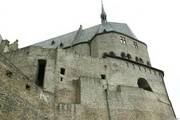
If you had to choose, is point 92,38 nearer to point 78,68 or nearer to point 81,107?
point 78,68

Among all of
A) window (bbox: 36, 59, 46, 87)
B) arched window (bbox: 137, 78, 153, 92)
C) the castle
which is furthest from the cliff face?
arched window (bbox: 137, 78, 153, 92)

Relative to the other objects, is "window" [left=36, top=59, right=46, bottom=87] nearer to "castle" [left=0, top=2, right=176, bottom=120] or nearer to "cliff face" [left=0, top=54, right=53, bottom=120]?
"castle" [left=0, top=2, right=176, bottom=120]

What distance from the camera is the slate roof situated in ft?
93.4

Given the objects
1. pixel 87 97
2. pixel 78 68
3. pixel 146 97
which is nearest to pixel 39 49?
pixel 78 68

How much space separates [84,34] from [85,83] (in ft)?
41.8

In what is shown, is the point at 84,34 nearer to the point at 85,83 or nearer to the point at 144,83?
the point at 144,83

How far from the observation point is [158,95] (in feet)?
74.7

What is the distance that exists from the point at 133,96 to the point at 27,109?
31.9 ft

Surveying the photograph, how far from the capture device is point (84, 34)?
99.8 ft

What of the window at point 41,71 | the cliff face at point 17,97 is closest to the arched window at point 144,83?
the window at point 41,71

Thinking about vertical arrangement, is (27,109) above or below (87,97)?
below

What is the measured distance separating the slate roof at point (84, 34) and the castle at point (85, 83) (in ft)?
5.21

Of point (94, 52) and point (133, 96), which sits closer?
point (133, 96)

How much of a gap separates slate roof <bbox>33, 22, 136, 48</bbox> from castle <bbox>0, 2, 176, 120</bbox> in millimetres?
1587
